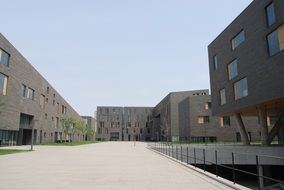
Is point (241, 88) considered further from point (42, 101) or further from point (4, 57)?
point (42, 101)

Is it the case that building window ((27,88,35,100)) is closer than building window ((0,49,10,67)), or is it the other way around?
building window ((0,49,10,67))

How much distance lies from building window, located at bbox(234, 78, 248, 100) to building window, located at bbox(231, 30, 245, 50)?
438 cm

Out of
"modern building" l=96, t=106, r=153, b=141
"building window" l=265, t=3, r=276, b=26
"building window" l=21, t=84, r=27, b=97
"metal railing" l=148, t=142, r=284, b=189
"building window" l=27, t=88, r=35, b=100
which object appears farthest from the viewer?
"modern building" l=96, t=106, r=153, b=141

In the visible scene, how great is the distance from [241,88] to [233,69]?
3.13 m

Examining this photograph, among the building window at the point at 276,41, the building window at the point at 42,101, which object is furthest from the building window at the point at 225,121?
the building window at the point at 42,101

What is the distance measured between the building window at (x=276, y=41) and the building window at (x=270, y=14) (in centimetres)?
113

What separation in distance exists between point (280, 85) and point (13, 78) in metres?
32.9

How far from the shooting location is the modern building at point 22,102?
1427 inches

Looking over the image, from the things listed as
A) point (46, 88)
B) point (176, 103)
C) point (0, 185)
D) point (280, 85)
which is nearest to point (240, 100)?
point (280, 85)

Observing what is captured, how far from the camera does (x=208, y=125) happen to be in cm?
6206

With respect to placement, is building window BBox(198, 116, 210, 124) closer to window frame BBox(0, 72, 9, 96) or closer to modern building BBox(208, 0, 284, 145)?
modern building BBox(208, 0, 284, 145)

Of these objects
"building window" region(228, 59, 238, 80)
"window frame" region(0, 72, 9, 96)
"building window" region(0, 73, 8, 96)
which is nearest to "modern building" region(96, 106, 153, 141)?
"window frame" region(0, 72, 9, 96)

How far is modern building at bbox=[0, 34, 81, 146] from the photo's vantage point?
36.2 m

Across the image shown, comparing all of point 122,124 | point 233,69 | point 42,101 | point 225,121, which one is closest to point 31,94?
point 42,101
